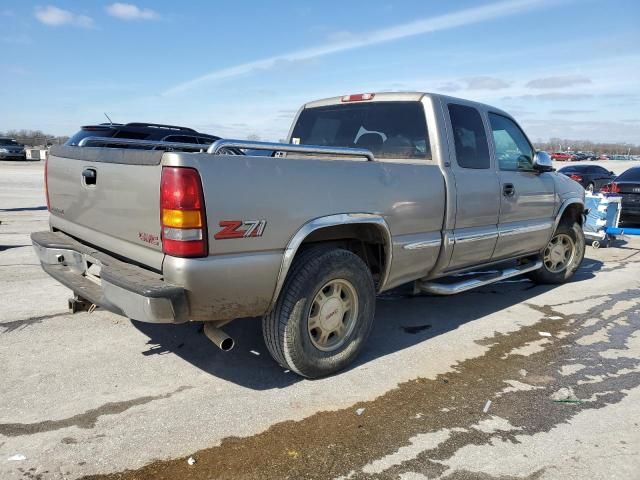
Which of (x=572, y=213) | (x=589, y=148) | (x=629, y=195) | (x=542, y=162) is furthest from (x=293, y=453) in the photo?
(x=589, y=148)

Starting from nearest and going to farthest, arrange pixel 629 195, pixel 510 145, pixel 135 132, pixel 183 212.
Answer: pixel 183 212
pixel 510 145
pixel 135 132
pixel 629 195

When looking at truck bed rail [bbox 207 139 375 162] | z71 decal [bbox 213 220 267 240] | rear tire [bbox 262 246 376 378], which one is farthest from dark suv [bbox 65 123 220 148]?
z71 decal [bbox 213 220 267 240]

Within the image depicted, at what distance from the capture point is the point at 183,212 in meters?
2.66

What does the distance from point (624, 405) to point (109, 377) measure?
3438 mm

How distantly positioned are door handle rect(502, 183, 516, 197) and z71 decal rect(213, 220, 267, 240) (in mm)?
2880

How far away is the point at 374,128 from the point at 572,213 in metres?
3.30

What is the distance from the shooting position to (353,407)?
319 centimetres

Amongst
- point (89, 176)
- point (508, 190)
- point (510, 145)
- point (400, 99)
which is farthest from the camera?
point (510, 145)

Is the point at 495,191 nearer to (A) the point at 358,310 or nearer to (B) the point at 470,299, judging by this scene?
(B) the point at 470,299

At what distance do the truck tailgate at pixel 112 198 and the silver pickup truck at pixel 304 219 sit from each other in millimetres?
12

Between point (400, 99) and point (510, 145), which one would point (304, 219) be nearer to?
point (400, 99)

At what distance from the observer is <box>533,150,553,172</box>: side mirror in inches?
209

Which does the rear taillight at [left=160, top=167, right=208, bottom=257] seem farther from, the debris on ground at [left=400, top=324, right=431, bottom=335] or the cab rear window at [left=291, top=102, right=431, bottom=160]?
the debris on ground at [left=400, top=324, right=431, bottom=335]

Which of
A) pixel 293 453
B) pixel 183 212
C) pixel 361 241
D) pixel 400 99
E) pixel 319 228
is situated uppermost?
pixel 400 99
